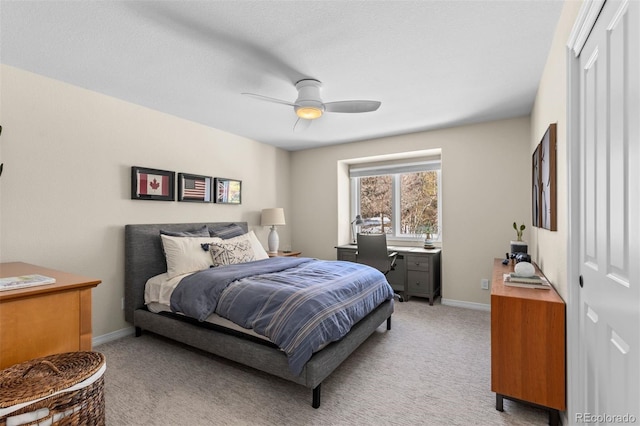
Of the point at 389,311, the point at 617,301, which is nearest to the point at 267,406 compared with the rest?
the point at 389,311

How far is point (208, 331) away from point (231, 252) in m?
0.99

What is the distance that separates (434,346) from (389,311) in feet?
1.69

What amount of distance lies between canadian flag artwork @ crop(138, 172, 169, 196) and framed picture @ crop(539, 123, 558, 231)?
11.9ft

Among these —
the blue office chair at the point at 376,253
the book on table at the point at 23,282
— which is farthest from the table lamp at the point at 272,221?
the book on table at the point at 23,282

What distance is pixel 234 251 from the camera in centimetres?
333

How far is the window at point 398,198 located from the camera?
15.8 ft

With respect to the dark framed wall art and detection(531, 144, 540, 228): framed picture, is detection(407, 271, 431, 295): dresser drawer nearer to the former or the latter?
detection(531, 144, 540, 228): framed picture

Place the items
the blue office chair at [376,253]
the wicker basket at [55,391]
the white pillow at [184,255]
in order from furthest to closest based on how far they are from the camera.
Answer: the blue office chair at [376,253] < the white pillow at [184,255] < the wicker basket at [55,391]

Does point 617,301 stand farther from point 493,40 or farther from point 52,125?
point 52,125

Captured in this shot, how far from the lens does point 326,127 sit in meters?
4.07

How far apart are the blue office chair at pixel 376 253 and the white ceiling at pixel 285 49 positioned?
1.66 m

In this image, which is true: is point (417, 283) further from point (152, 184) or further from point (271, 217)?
point (152, 184)

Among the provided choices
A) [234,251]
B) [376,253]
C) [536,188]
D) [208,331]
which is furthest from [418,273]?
[208,331]

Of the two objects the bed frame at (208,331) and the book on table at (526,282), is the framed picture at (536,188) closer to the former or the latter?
the book on table at (526,282)
